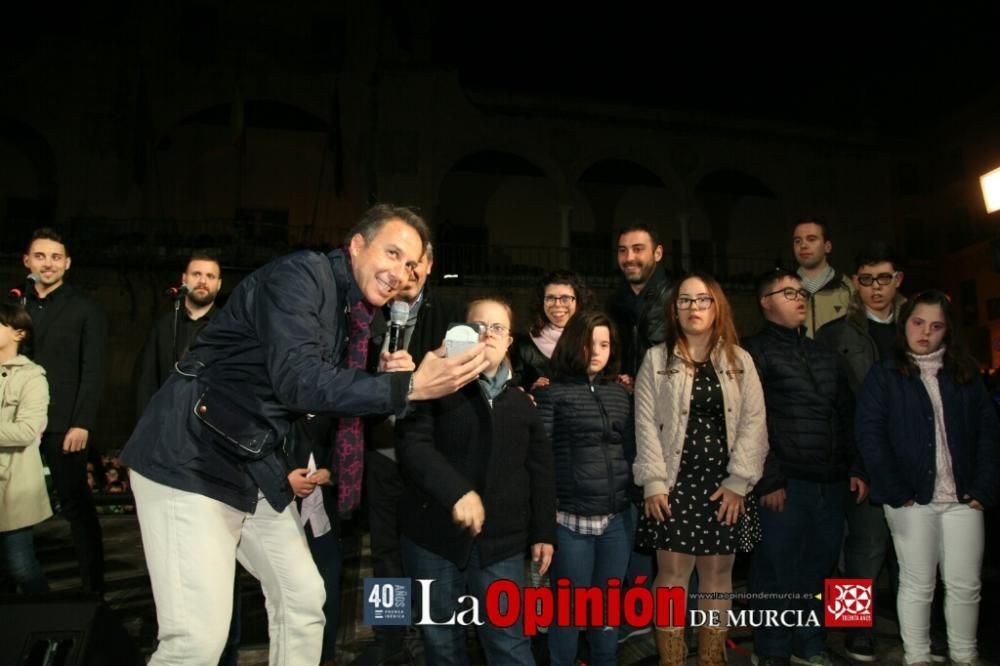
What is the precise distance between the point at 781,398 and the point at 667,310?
88cm

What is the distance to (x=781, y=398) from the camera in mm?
3920

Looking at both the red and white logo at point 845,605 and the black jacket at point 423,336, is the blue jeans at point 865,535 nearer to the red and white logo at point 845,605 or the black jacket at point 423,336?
the red and white logo at point 845,605

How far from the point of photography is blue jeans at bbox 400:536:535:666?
2676 mm

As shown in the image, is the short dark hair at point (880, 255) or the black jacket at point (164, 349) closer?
the black jacket at point (164, 349)

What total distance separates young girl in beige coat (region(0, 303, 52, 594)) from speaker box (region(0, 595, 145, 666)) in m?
2.16

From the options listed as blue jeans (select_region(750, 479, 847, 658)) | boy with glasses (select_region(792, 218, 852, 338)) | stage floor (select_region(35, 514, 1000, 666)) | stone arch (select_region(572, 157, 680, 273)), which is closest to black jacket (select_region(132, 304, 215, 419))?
stage floor (select_region(35, 514, 1000, 666))

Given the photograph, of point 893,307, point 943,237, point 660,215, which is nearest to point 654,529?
point 893,307

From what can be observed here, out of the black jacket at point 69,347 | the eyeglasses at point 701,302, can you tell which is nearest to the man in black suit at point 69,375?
the black jacket at point 69,347

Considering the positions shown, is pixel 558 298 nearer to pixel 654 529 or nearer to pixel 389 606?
pixel 654 529

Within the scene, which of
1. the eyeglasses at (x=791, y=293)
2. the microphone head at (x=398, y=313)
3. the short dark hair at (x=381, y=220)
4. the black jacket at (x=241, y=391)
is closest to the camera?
the black jacket at (x=241, y=391)

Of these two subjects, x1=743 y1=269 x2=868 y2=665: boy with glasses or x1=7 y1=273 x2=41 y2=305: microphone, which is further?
x1=7 y1=273 x2=41 y2=305: microphone

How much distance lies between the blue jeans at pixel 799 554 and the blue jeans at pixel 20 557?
14.1 feet

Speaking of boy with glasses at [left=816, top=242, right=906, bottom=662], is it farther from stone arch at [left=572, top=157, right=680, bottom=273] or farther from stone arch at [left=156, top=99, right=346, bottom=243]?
stone arch at [left=572, top=157, right=680, bottom=273]

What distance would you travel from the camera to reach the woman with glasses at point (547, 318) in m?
4.54
